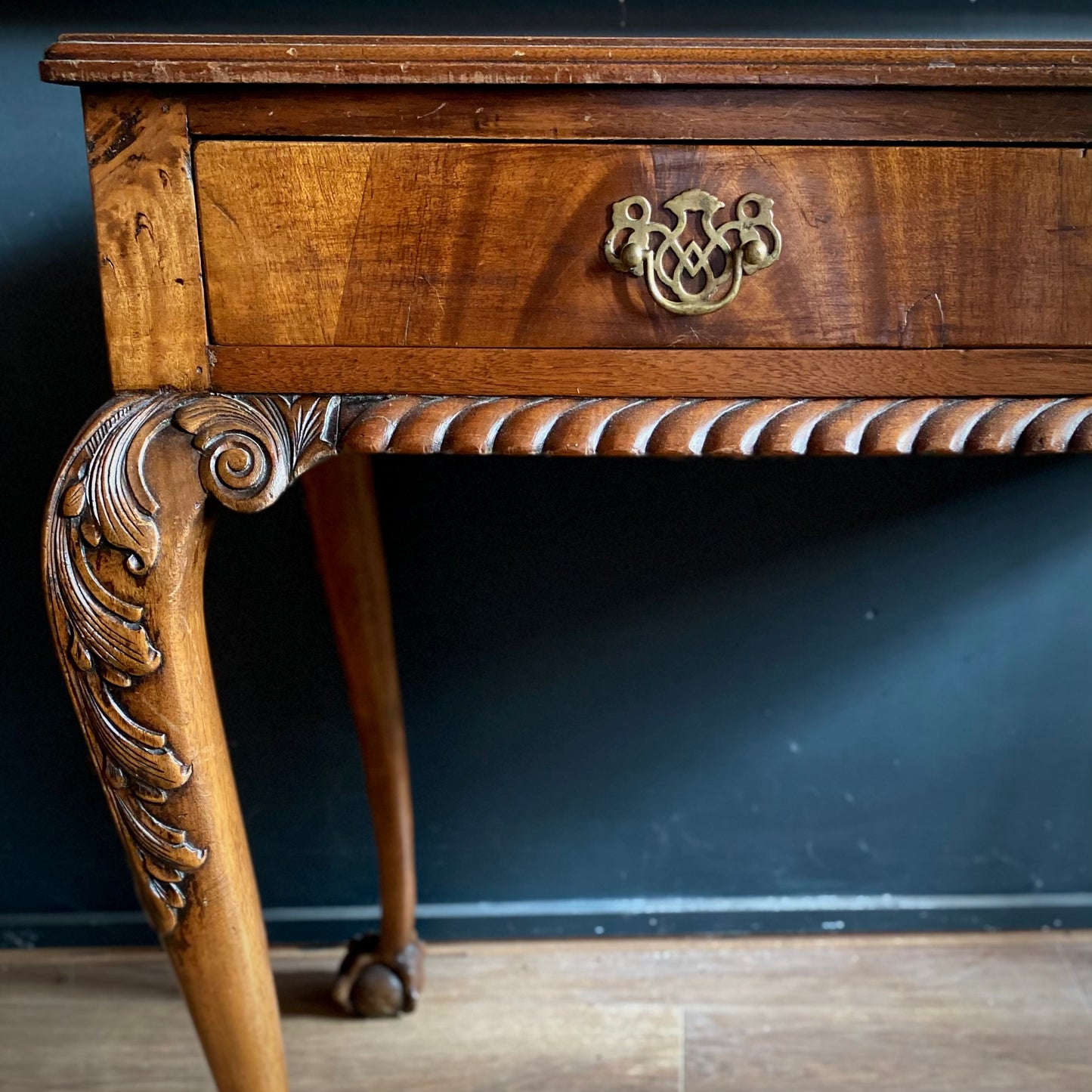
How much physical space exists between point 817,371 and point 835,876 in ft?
2.30

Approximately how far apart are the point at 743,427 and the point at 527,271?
0.14m

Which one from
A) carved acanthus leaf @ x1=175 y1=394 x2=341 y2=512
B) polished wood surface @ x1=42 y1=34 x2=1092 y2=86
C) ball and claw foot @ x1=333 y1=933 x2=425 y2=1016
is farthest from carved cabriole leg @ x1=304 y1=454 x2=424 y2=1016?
polished wood surface @ x1=42 y1=34 x2=1092 y2=86

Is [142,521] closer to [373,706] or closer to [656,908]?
[373,706]

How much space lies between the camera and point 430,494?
101 centimetres

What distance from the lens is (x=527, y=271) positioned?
563 millimetres

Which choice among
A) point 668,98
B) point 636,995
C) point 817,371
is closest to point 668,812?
point 636,995

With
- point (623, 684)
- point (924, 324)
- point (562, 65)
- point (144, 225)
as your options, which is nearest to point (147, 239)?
point (144, 225)

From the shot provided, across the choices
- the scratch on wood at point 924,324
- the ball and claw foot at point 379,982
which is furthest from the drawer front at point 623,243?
the ball and claw foot at point 379,982

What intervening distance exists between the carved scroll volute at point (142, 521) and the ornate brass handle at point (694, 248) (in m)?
0.18

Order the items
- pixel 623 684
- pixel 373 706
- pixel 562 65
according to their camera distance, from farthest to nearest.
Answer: pixel 623 684
pixel 373 706
pixel 562 65

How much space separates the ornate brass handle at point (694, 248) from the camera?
0.55 meters

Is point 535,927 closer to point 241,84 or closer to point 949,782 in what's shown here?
point 949,782

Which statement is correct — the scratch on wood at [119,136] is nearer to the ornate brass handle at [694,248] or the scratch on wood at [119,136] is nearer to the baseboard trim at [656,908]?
the ornate brass handle at [694,248]

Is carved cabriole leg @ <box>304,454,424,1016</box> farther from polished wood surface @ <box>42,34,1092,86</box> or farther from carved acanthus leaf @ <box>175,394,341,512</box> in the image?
polished wood surface @ <box>42,34,1092,86</box>
